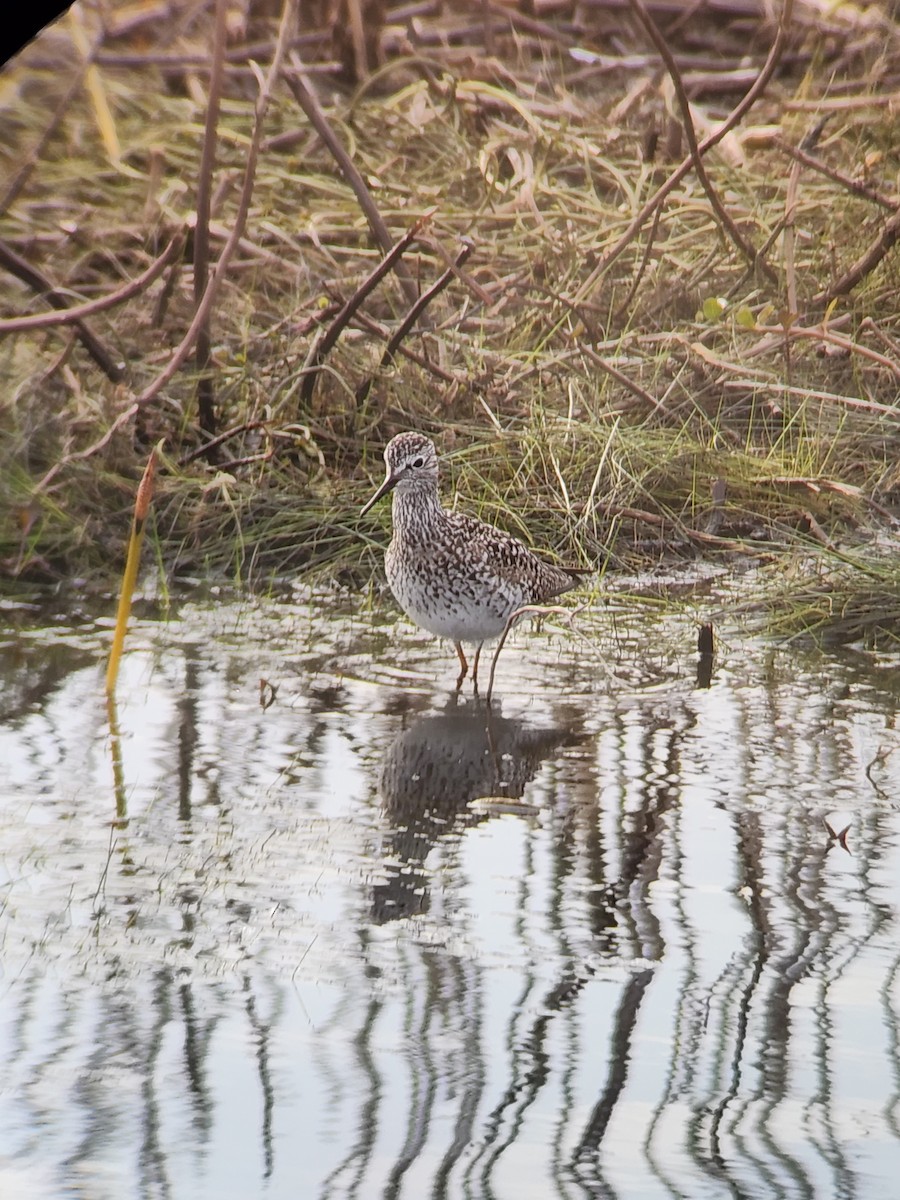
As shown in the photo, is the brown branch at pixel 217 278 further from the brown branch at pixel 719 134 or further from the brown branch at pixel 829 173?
the brown branch at pixel 829 173

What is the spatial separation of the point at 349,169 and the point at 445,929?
13.9 ft

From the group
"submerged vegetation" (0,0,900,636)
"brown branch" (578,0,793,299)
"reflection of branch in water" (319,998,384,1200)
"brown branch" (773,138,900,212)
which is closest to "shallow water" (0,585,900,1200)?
"reflection of branch in water" (319,998,384,1200)

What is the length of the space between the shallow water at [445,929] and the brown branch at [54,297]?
5.23 feet

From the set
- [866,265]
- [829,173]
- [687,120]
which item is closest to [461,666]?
[687,120]

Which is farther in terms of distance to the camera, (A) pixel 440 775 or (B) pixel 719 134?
(B) pixel 719 134

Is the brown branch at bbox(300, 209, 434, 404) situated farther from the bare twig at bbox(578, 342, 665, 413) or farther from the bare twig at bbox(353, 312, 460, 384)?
the bare twig at bbox(578, 342, 665, 413)

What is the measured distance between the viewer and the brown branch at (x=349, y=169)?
22.3 ft

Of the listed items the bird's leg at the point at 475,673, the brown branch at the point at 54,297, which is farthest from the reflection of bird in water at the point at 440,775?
the brown branch at the point at 54,297

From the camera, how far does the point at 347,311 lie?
6.95 meters

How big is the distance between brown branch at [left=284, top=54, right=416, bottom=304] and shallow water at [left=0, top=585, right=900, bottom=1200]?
2158mm

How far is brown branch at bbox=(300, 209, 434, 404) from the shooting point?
21.9 feet

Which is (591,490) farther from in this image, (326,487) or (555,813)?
(555,813)

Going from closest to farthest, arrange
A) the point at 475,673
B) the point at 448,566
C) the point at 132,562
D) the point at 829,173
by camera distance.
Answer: the point at 132,562 → the point at 475,673 → the point at 448,566 → the point at 829,173

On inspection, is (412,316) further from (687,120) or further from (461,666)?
(461,666)
